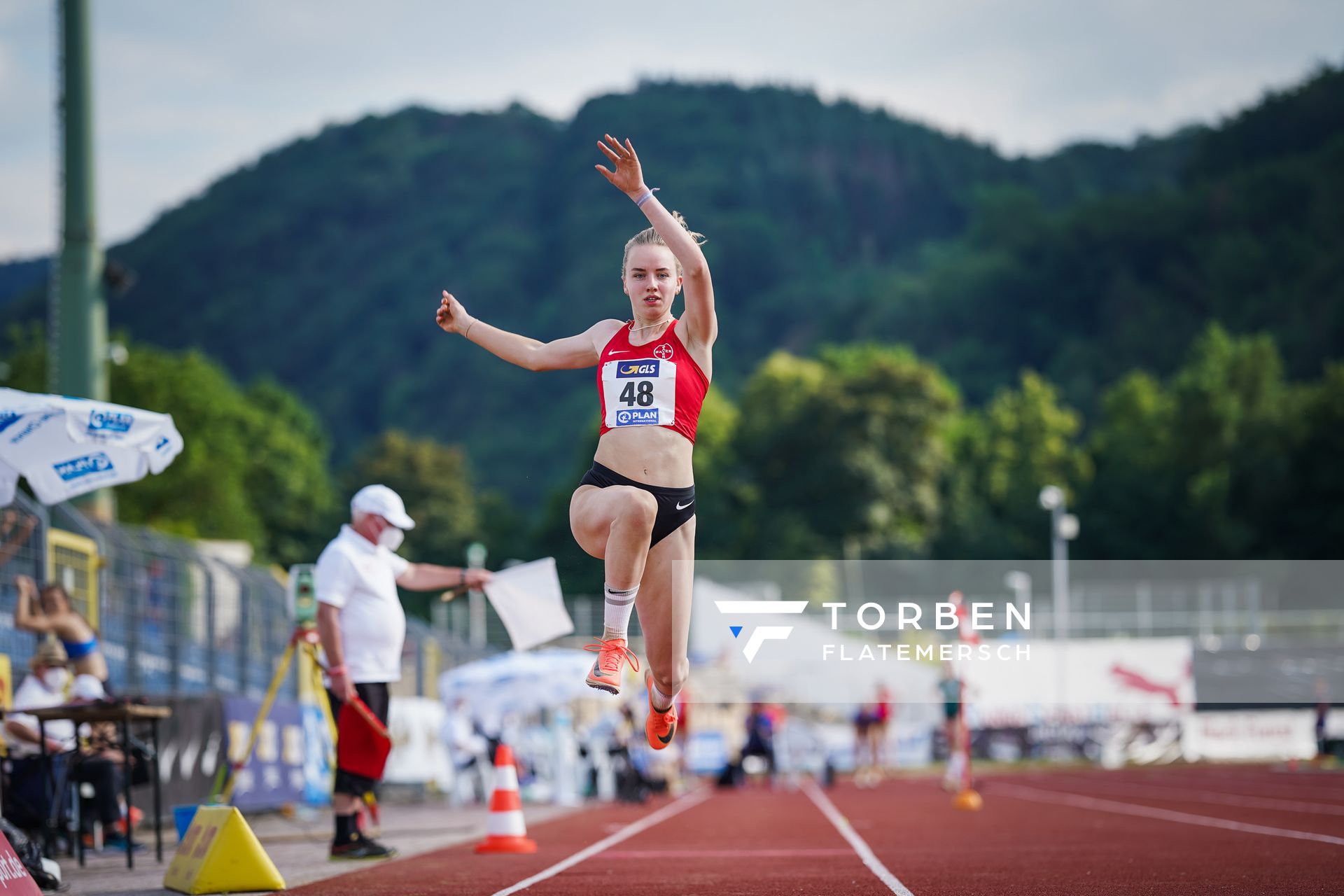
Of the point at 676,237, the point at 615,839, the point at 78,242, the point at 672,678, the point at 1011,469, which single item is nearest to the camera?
the point at 676,237

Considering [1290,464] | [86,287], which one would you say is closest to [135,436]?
[86,287]

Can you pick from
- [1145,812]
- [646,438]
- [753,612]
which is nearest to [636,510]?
[646,438]

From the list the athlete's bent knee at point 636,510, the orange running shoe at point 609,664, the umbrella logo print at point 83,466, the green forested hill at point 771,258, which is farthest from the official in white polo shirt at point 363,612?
the green forested hill at point 771,258

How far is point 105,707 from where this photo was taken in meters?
10.2

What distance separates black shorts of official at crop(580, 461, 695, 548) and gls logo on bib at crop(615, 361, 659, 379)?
16.9 inches

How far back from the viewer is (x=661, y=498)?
730 cm

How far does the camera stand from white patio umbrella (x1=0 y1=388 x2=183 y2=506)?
10.8 metres

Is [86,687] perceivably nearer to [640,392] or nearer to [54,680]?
[54,680]

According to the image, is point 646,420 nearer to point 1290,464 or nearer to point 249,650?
point 249,650

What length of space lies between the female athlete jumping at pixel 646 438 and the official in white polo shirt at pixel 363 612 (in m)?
2.91

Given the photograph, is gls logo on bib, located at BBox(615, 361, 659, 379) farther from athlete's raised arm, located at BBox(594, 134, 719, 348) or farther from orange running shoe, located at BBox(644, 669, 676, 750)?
orange running shoe, located at BBox(644, 669, 676, 750)

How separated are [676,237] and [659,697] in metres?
2.29

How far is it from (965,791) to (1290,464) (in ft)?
180

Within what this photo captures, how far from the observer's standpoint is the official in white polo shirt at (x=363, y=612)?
1002 centimetres
